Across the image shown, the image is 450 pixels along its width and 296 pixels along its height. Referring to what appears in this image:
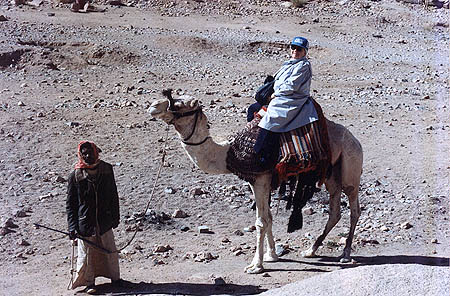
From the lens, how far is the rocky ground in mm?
7848

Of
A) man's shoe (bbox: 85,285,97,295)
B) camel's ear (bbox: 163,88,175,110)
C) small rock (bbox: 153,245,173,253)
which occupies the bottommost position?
small rock (bbox: 153,245,173,253)

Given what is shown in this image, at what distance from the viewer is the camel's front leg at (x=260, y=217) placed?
23.6 ft

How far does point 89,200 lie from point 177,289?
1218 millimetres

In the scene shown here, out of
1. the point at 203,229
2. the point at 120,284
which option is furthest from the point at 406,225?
the point at 120,284

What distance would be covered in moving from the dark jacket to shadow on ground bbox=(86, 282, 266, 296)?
0.59 m

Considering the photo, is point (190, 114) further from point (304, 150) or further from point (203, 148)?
point (304, 150)

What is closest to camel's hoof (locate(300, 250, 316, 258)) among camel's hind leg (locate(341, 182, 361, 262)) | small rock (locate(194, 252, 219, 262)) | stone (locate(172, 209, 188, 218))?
camel's hind leg (locate(341, 182, 361, 262))

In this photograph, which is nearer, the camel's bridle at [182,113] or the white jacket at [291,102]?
the camel's bridle at [182,113]

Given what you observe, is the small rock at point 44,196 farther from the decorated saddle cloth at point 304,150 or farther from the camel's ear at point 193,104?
the decorated saddle cloth at point 304,150

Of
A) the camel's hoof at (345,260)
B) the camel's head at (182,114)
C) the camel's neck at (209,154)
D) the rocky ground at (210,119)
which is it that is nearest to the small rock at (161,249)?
the rocky ground at (210,119)

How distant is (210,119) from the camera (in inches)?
515

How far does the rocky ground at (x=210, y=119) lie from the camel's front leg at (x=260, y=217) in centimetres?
13

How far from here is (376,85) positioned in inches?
646

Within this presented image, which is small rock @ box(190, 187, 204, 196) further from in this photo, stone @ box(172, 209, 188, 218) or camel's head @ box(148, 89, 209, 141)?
camel's head @ box(148, 89, 209, 141)
